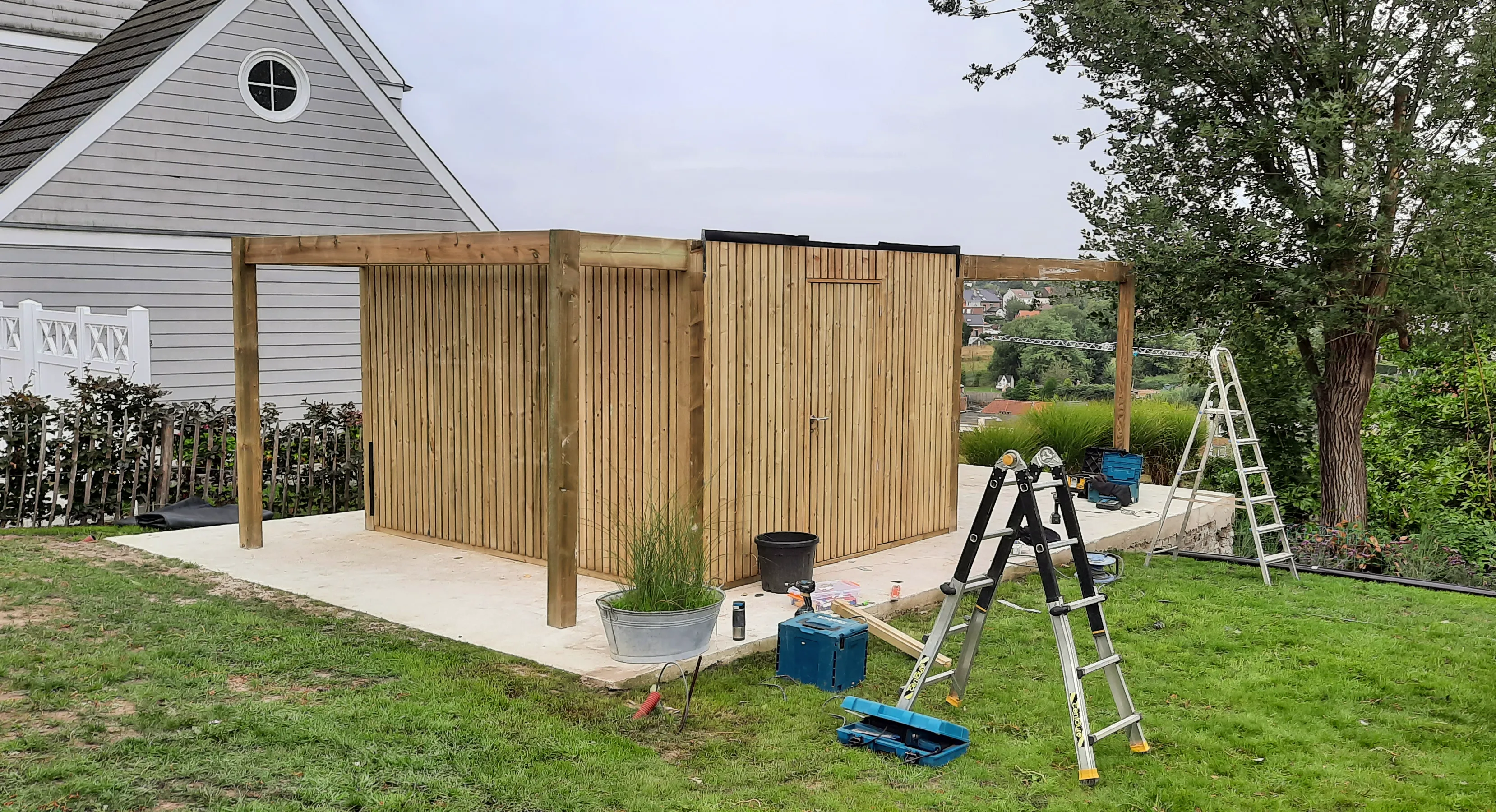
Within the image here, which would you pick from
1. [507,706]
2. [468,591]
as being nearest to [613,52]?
[468,591]

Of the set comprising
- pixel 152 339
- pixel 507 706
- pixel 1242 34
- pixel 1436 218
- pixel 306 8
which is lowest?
pixel 507 706

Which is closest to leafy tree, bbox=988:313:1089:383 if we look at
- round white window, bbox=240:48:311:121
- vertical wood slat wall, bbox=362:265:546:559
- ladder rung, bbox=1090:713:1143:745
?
round white window, bbox=240:48:311:121

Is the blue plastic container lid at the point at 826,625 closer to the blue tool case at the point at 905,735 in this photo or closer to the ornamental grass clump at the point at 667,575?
the ornamental grass clump at the point at 667,575

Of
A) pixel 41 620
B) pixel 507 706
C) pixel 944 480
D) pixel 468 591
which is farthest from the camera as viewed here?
pixel 944 480

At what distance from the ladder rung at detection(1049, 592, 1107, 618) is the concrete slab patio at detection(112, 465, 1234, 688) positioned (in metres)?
1.91

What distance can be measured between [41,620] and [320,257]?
9.28 ft

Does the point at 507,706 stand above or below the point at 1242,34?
below

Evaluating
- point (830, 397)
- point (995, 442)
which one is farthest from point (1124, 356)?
point (830, 397)

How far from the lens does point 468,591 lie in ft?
24.0

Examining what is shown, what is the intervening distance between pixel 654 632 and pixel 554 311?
5.87 feet

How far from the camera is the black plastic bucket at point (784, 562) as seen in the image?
724cm

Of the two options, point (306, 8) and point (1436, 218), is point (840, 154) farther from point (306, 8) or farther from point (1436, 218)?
point (1436, 218)

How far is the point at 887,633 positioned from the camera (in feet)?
20.8

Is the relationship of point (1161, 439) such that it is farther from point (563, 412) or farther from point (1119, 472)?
point (563, 412)
